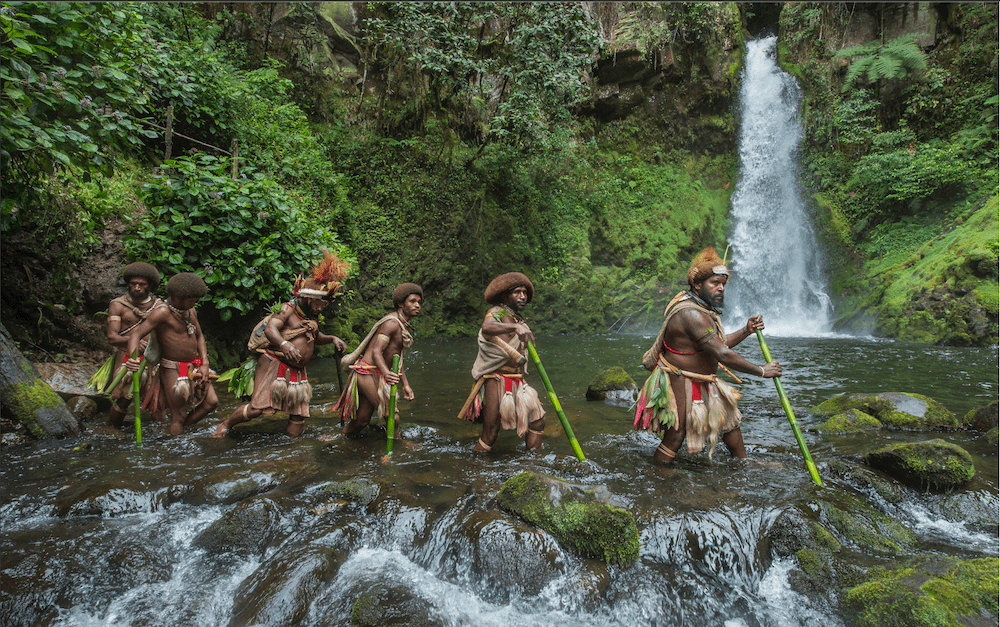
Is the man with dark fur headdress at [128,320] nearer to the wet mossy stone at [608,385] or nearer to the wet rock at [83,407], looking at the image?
the wet rock at [83,407]

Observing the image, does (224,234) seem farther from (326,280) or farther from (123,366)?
(326,280)

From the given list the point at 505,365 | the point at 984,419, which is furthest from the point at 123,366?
the point at 984,419

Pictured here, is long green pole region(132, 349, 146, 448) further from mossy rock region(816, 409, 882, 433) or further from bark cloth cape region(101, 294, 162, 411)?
mossy rock region(816, 409, 882, 433)

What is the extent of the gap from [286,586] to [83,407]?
4613 mm

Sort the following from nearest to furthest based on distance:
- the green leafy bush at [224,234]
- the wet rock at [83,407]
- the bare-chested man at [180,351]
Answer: the bare-chested man at [180,351] < the wet rock at [83,407] < the green leafy bush at [224,234]

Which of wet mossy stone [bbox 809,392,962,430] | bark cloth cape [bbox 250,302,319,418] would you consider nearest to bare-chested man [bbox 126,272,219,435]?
bark cloth cape [bbox 250,302,319,418]

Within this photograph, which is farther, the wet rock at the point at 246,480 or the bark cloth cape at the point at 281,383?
the bark cloth cape at the point at 281,383

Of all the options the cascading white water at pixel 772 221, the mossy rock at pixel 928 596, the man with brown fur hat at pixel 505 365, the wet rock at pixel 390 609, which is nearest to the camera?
the mossy rock at pixel 928 596

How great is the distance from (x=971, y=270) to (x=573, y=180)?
11336 millimetres

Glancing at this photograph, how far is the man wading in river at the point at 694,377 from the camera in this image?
4512mm

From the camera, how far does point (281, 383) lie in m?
5.30

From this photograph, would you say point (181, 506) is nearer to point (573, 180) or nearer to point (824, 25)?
point (573, 180)

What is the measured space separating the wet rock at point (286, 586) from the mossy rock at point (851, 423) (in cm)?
520

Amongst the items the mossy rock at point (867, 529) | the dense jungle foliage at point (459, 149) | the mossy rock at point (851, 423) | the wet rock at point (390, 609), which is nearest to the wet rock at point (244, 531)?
the wet rock at point (390, 609)
